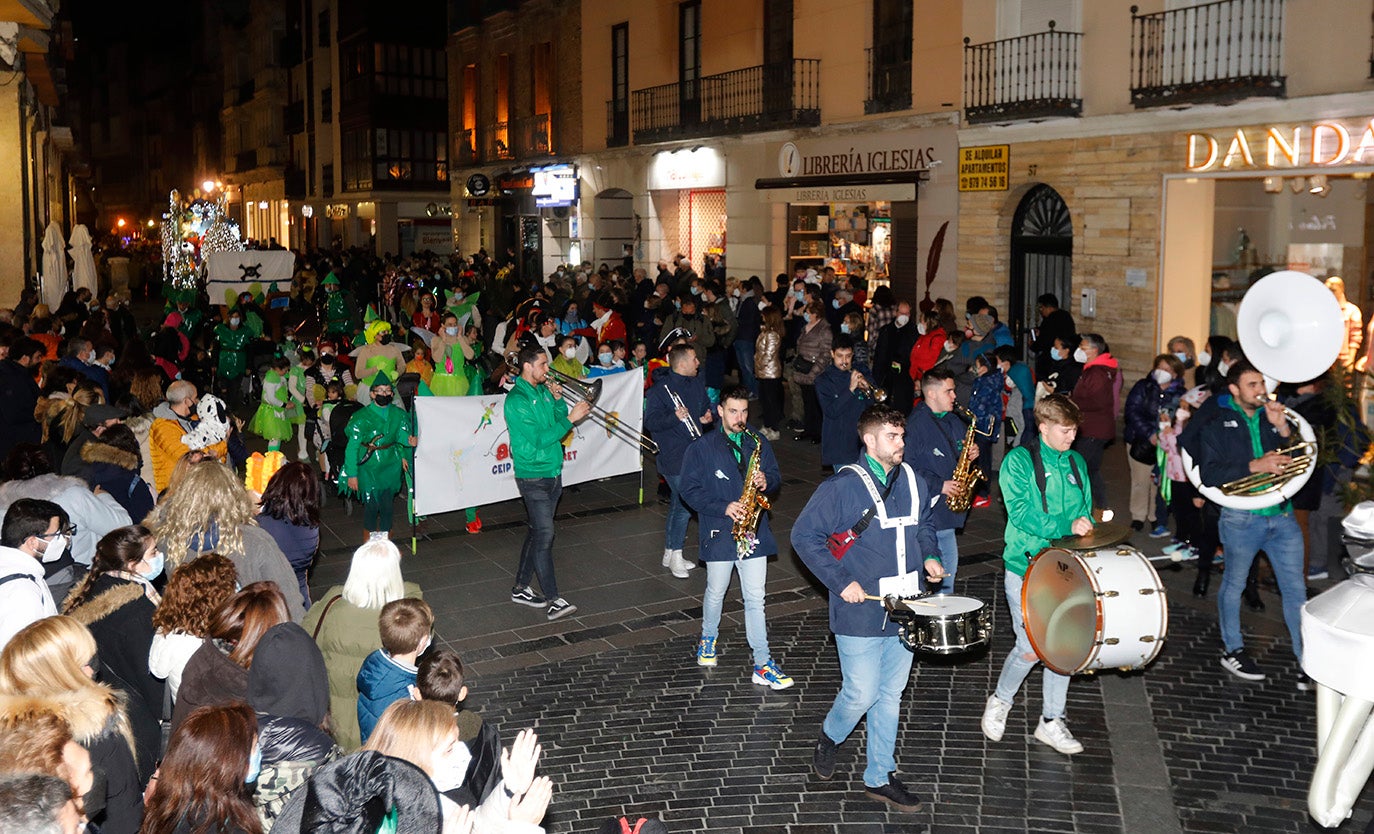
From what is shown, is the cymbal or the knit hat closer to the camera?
the knit hat

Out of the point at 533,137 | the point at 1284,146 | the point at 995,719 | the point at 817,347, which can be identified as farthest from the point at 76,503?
the point at 533,137

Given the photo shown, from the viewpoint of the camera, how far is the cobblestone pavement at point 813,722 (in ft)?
20.1

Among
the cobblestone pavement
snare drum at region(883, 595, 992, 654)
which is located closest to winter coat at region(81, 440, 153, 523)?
the cobblestone pavement

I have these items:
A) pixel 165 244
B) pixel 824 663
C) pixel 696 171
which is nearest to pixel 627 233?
pixel 696 171

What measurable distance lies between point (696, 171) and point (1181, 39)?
1203 centimetres

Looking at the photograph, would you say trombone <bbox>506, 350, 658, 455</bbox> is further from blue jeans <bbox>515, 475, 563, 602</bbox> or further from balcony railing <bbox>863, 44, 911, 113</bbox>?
balcony railing <bbox>863, 44, 911, 113</bbox>

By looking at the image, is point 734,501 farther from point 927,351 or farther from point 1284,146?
point 1284,146

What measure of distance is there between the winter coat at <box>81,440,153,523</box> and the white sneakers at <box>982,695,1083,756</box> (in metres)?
5.18

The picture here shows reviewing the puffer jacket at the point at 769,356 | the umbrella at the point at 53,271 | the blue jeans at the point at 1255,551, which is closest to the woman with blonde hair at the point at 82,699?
the blue jeans at the point at 1255,551

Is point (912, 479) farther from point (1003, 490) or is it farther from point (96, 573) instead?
point (96, 573)

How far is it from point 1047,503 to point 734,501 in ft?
6.45

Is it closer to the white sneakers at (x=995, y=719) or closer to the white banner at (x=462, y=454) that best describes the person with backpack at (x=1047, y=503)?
the white sneakers at (x=995, y=719)

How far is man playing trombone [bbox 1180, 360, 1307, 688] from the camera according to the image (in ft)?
24.7

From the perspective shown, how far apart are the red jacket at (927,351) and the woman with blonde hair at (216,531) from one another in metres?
8.87
